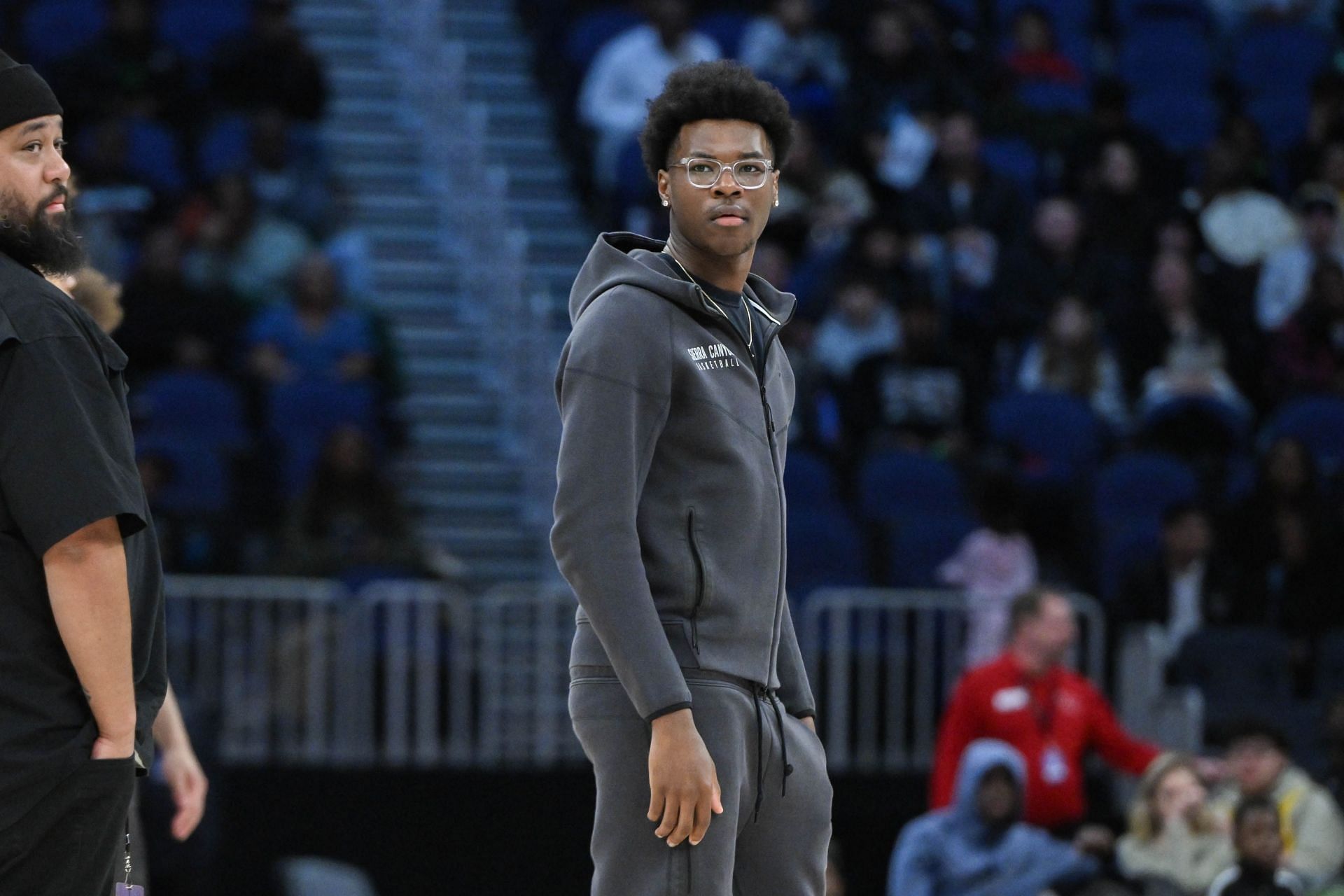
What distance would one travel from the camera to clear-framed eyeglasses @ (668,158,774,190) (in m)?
3.95

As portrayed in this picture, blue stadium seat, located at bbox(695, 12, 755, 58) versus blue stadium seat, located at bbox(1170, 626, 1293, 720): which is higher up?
blue stadium seat, located at bbox(695, 12, 755, 58)

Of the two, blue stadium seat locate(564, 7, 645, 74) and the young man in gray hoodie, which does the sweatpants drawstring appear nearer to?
the young man in gray hoodie

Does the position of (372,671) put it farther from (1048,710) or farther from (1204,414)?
(1204,414)

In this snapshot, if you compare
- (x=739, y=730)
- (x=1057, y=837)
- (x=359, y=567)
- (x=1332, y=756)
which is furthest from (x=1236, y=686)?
(x=739, y=730)

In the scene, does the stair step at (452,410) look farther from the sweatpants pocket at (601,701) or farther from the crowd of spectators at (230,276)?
the sweatpants pocket at (601,701)

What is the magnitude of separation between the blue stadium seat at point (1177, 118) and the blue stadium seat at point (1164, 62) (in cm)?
21

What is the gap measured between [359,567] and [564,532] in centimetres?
704

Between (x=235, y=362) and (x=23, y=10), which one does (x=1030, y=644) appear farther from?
(x=23, y=10)

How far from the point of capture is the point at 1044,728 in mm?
9727

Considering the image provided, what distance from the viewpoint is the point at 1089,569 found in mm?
11523

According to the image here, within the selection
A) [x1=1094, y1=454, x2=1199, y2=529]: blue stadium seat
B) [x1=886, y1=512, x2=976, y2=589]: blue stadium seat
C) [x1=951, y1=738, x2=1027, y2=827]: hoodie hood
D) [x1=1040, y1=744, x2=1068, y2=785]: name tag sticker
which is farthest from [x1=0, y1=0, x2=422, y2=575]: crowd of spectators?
[x1=1094, y1=454, x2=1199, y2=529]: blue stadium seat

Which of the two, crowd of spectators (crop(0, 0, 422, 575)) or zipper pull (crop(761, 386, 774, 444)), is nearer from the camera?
zipper pull (crop(761, 386, 774, 444))

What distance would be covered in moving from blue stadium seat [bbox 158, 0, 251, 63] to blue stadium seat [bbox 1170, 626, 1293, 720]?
7.04 meters

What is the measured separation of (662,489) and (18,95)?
123cm
